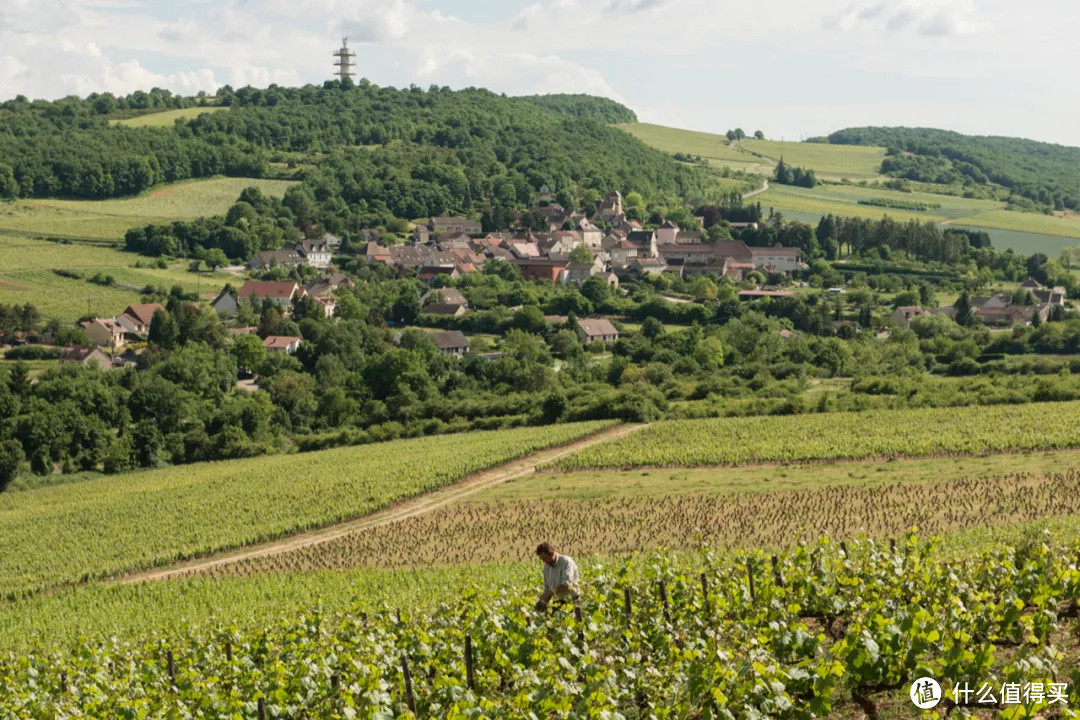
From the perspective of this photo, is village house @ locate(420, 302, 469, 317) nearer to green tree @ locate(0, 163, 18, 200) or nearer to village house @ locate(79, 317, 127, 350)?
village house @ locate(79, 317, 127, 350)

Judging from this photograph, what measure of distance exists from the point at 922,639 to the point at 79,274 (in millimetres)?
97933

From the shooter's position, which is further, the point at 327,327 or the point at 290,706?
the point at 327,327

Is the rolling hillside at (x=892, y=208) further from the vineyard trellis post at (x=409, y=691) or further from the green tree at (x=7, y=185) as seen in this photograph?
the vineyard trellis post at (x=409, y=691)

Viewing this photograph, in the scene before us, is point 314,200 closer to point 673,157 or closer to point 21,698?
point 673,157

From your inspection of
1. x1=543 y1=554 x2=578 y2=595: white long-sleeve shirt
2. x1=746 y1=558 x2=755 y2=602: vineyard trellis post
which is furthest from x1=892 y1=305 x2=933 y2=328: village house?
x1=543 y1=554 x2=578 y2=595: white long-sleeve shirt

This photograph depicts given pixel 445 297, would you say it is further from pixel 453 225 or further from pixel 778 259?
pixel 453 225

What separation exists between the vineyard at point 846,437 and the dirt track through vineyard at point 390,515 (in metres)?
1.50

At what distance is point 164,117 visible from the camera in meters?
175

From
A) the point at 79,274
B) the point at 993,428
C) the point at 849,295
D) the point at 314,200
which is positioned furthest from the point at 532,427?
the point at 314,200

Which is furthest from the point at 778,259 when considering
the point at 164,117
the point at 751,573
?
the point at 751,573

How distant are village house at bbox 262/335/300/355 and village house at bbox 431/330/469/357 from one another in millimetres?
9099

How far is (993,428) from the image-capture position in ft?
133

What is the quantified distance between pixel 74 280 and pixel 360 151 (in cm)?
6057

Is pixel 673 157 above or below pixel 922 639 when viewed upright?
above
